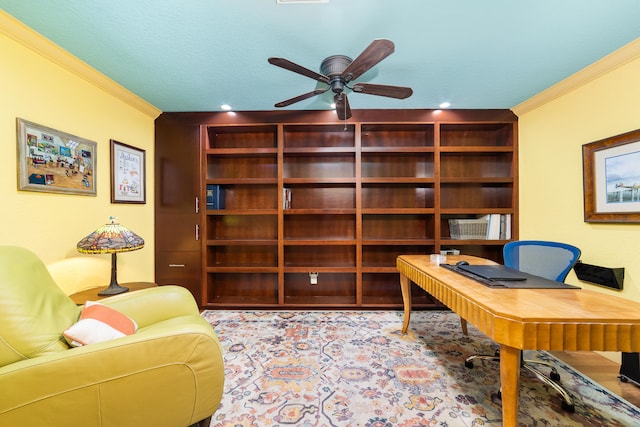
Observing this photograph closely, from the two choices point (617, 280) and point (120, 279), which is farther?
point (120, 279)

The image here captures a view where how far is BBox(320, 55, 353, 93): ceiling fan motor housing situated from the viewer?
1.71 metres

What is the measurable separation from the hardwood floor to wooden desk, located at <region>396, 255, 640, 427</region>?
92 cm

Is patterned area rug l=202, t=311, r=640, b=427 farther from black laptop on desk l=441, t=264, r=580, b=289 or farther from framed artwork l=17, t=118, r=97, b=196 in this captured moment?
framed artwork l=17, t=118, r=97, b=196

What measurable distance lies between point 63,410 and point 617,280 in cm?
327

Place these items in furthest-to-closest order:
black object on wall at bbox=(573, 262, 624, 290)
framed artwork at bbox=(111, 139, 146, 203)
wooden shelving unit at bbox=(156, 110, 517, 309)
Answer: wooden shelving unit at bbox=(156, 110, 517, 309), framed artwork at bbox=(111, 139, 146, 203), black object on wall at bbox=(573, 262, 624, 290)

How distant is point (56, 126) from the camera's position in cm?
179

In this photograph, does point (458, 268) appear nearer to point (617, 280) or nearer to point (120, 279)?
point (617, 280)

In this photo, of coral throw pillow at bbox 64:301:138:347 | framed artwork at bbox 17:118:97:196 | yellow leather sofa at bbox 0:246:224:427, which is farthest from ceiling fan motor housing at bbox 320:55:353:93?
framed artwork at bbox 17:118:97:196

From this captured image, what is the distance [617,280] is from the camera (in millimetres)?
1790

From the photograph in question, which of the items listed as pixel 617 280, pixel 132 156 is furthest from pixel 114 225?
pixel 617 280

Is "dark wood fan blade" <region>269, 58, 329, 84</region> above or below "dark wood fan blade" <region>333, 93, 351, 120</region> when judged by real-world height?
above

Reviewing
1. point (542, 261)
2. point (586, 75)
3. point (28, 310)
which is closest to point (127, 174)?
point (28, 310)

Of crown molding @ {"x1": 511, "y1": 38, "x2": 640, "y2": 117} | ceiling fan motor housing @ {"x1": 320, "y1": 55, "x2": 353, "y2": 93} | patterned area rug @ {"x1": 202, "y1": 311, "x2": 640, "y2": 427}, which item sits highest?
crown molding @ {"x1": 511, "y1": 38, "x2": 640, "y2": 117}

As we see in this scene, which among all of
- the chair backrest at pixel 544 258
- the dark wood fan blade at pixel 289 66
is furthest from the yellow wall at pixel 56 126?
the chair backrest at pixel 544 258
